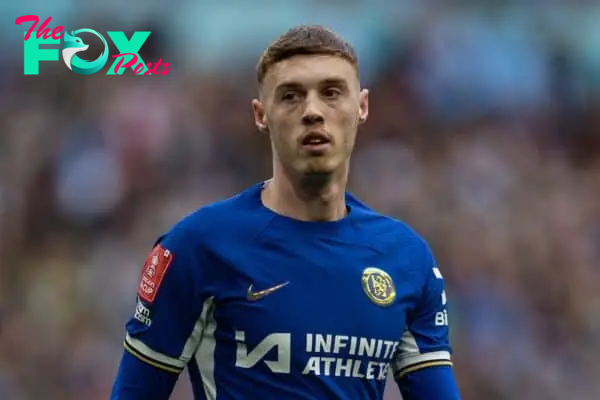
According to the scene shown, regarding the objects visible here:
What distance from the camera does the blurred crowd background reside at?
8.98 meters

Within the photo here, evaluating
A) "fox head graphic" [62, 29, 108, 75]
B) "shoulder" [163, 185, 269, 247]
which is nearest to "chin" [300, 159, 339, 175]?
"shoulder" [163, 185, 269, 247]

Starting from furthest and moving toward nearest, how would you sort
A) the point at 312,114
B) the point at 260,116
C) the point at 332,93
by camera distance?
the point at 260,116 → the point at 332,93 → the point at 312,114

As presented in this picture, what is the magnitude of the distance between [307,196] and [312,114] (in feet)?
0.97

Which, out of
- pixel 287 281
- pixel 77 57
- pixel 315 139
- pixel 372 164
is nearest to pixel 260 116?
pixel 315 139

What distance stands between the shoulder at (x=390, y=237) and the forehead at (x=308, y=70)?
46cm

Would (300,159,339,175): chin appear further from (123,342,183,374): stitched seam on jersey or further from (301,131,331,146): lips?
(123,342,183,374): stitched seam on jersey

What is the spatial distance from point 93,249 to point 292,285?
18.4 ft

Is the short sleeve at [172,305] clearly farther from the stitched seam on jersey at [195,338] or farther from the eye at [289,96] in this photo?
the eye at [289,96]

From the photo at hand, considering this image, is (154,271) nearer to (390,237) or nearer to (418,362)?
(390,237)

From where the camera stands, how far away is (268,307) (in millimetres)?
3633

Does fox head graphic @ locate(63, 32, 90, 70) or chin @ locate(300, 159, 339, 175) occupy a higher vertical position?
fox head graphic @ locate(63, 32, 90, 70)

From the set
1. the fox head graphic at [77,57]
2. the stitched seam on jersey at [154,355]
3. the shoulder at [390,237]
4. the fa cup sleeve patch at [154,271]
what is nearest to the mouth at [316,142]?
the shoulder at [390,237]

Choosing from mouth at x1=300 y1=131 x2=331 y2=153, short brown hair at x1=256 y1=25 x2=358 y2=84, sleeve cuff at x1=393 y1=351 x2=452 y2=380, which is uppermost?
short brown hair at x1=256 y1=25 x2=358 y2=84

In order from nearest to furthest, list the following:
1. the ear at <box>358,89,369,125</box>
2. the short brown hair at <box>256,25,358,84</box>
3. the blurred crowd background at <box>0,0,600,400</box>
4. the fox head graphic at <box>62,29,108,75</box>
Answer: the short brown hair at <box>256,25,358,84</box> → the ear at <box>358,89,369,125</box> → the blurred crowd background at <box>0,0,600,400</box> → the fox head graphic at <box>62,29,108,75</box>
